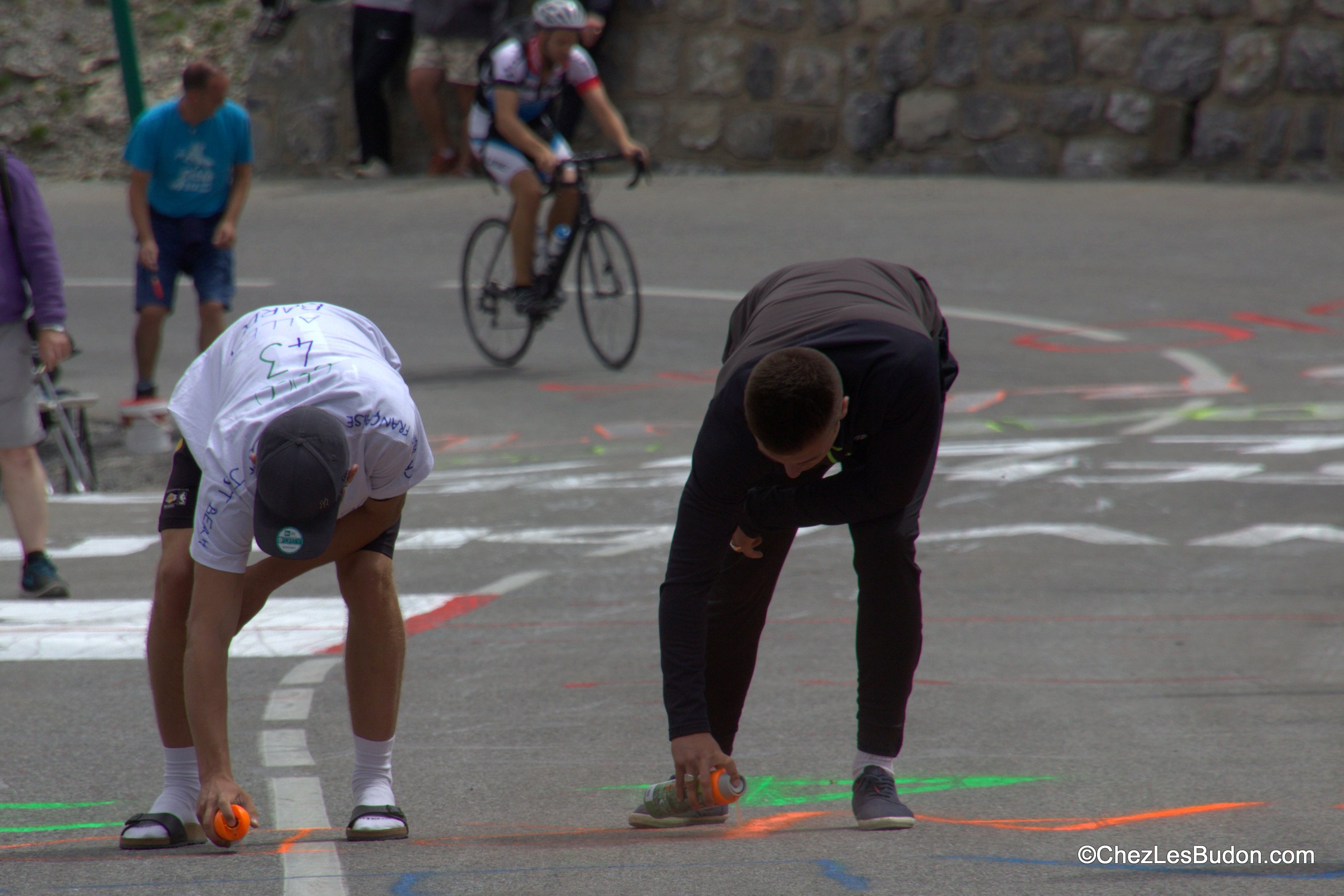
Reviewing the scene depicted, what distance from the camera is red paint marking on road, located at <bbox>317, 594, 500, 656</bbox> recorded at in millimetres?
5547

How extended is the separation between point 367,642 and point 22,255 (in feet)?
9.91

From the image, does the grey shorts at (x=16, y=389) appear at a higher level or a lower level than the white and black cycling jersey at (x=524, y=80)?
lower

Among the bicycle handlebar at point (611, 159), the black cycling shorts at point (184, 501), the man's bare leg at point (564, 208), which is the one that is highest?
the black cycling shorts at point (184, 501)

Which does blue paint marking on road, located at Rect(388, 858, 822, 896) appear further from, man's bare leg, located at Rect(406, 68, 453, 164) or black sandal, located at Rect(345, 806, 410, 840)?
man's bare leg, located at Rect(406, 68, 453, 164)

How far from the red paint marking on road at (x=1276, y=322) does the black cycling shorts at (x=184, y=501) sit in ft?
27.3

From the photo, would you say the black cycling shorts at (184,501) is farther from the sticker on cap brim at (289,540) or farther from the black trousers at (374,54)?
the black trousers at (374,54)

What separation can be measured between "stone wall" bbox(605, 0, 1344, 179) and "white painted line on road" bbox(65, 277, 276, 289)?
4530mm

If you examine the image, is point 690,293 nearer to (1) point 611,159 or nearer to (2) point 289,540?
(1) point 611,159

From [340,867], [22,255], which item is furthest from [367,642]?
[22,255]

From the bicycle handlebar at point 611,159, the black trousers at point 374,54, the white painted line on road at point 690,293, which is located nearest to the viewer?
the bicycle handlebar at point 611,159

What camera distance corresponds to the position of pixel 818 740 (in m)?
4.35

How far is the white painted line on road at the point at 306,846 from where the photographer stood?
320 centimetres

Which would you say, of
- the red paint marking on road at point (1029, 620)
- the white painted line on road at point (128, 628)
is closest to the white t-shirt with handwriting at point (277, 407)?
the white painted line on road at point (128, 628)

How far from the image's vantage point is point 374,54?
15.1 metres
